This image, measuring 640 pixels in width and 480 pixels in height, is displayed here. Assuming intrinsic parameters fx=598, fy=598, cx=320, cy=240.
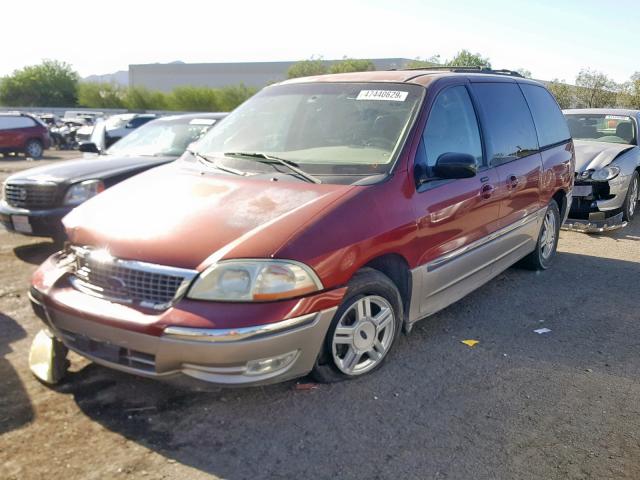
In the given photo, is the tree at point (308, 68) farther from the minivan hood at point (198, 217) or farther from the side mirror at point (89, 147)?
the minivan hood at point (198, 217)

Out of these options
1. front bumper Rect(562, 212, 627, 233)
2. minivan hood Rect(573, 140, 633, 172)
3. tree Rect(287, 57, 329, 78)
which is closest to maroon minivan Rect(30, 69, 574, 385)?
front bumper Rect(562, 212, 627, 233)

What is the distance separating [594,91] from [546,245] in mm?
21865

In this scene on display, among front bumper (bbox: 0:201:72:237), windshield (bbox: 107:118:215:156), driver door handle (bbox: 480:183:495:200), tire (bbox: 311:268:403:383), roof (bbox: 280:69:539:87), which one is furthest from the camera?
windshield (bbox: 107:118:215:156)

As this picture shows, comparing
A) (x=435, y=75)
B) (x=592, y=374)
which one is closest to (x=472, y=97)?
(x=435, y=75)

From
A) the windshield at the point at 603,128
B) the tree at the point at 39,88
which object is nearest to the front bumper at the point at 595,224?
the windshield at the point at 603,128

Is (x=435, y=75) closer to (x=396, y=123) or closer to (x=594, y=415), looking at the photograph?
(x=396, y=123)

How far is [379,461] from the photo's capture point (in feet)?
9.65

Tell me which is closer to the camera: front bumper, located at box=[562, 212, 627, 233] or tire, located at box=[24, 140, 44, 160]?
front bumper, located at box=[562, 212, 627, 233]

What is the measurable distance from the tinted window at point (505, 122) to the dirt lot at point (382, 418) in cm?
152

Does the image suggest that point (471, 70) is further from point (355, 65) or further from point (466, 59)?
point (355, 65)

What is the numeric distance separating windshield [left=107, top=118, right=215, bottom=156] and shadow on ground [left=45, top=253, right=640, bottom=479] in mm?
4320

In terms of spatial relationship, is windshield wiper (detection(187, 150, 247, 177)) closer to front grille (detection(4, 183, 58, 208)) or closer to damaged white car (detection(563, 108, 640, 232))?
front grille (detection(4, 183, 58, 208))

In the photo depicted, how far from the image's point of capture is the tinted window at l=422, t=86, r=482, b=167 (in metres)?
4.21

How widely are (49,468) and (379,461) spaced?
1583mm
